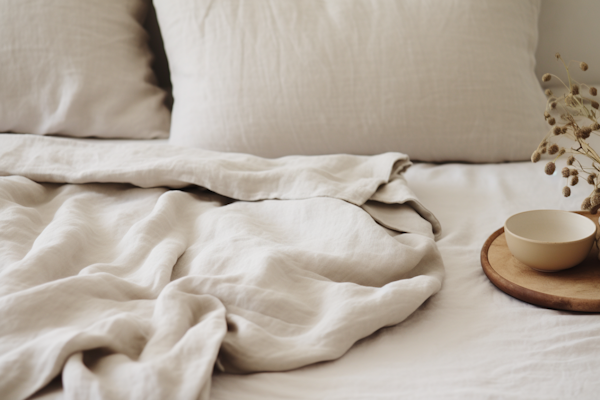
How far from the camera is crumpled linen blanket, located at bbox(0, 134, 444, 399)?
42 centimetres

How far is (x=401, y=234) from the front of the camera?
67 cm

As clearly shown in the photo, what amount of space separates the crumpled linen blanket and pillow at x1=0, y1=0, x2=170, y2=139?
0.92 ft

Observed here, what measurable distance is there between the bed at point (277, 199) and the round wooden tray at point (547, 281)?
1 cm

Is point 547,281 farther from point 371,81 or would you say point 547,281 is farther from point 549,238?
point 371,81

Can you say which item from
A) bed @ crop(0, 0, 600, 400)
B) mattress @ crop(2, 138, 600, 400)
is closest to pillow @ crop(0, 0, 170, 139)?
bed @ crop(0, 0, 600, 400)

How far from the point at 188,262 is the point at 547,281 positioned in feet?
1.42

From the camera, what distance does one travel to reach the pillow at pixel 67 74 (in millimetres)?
1087

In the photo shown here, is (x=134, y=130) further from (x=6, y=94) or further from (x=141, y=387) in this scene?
(x=141, y=387)

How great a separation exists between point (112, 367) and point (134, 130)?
0.83m

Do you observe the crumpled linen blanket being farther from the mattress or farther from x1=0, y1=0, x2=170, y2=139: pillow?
x1=0, y1=0, x2=170, y2=139: pillow

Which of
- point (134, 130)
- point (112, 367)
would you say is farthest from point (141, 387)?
point (134, 130)

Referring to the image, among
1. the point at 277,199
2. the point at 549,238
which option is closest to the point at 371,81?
the point at 277,199

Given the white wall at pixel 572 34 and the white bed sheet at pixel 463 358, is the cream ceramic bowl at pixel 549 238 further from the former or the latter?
the white wall at pixel 572 34

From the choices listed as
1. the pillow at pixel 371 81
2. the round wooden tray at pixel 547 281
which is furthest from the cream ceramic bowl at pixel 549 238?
the pillow at pixel 371 81
